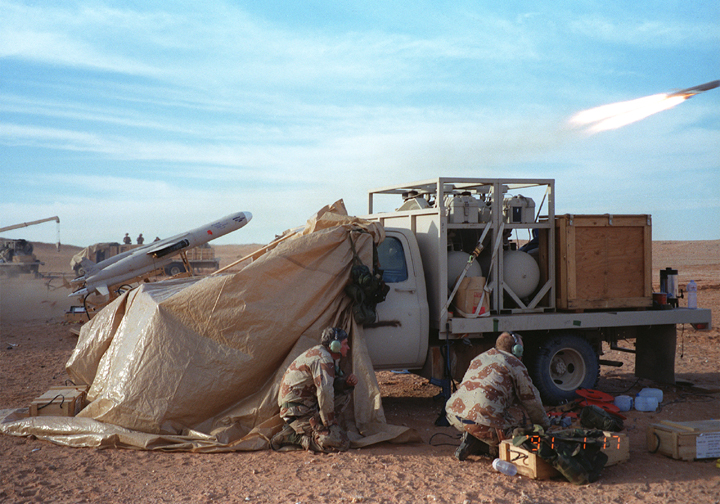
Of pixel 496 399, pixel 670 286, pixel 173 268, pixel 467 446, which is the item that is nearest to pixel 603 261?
pixel 670 286

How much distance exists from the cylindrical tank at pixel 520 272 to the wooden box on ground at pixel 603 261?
1.16 feet

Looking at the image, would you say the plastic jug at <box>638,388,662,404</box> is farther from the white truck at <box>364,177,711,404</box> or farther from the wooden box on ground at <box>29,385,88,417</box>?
the wooden box on ground at <box>29,385,88,417</box>

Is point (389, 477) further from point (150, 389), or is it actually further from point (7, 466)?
point (7, 466)

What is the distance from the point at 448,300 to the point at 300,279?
6.05ft

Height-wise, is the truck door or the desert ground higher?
the truck door

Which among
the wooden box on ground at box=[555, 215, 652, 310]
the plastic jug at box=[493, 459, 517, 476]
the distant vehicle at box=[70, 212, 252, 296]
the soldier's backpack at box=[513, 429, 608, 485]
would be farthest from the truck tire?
the soldier's backpack at box=[513, 429, 608, 485]

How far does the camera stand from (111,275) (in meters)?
19.9

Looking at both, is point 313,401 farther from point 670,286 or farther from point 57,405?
point 670,286

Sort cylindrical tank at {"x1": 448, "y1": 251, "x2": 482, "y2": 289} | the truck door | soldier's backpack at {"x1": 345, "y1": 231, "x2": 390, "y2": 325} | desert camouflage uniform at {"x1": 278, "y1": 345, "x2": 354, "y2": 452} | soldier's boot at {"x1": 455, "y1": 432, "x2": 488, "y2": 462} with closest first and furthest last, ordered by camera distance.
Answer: soldier's boot at {"x1": 455, "y1": 432, "x2": 488, "y2": 462}
desert camouflage uniform at {"x1": 278, "y1": 345, "x2": 354, "y2": 452}
soldier's backpack at {"x1": 345, "y1": 231, "x2": 390, "y2": 325}
the truck door
cylindrical tank at {"x1": 448, "y1": 251, "x2": 482, "y2": 289}

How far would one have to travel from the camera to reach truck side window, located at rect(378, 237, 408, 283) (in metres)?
7.10

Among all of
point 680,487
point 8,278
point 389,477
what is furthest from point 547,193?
point 8,278

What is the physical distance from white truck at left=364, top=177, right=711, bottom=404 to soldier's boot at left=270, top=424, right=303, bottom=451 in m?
1.43

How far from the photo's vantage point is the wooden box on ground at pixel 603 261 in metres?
7.60

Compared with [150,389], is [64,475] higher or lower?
lower
